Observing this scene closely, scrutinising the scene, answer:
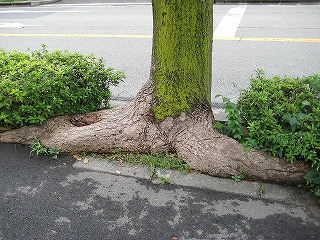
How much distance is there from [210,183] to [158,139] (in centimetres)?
72

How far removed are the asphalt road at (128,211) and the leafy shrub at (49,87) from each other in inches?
26.4

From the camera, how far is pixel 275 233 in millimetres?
2988

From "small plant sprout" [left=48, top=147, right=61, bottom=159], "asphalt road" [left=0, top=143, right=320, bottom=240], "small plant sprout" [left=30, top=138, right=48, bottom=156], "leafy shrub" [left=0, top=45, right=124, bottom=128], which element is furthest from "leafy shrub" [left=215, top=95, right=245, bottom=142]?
"small plant sprout" [left=30, top=138, right=48, bottom=156]

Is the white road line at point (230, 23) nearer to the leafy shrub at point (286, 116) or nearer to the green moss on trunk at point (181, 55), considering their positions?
the leafy shrub at point (286, 116)

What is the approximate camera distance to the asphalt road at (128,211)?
3024mm

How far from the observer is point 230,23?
10125 millimetres

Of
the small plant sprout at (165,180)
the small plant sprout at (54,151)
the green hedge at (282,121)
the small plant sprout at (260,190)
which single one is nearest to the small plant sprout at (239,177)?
the small plant sprout at (260,190)

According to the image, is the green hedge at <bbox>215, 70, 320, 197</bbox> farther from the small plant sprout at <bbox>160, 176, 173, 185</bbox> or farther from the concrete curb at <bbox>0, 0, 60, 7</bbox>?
the concrete curb at <bbox>0, 0, 60, 7</bbox>

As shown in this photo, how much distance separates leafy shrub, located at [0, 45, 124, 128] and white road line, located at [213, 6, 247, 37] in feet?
16.9

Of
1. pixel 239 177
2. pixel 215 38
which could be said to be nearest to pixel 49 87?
pixel 239 177

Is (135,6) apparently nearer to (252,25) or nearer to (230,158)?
(252,25)

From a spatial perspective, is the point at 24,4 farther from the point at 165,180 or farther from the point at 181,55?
the point at 165,180

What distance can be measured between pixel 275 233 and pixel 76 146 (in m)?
2.17

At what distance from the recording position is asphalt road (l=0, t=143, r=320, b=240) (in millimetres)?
3024
